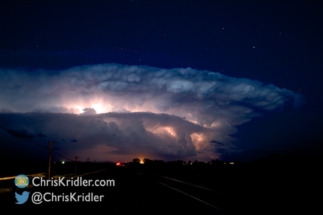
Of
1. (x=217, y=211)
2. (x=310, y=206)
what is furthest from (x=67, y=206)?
(x=310, y=206)

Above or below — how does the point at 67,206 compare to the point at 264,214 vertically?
above

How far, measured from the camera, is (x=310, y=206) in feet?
66.1

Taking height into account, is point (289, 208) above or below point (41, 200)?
below

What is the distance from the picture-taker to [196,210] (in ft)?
58.1

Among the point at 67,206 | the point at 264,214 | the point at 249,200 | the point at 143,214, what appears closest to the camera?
the point at 143,214

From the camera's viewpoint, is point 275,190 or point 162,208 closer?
point 162,208

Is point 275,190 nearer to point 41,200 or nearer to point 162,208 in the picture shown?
point 162,208

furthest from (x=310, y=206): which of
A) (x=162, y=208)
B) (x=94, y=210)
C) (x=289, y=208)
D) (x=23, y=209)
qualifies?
(x=23, y=209)

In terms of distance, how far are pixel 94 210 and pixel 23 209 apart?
5665 millimetres

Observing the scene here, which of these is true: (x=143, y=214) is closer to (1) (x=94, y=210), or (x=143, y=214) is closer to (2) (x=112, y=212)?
(2) (x=112, y=212)

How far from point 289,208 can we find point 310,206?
220 cm

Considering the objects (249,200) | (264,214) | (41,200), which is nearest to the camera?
(264,214)

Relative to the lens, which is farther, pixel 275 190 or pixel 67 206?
pixel 275 190

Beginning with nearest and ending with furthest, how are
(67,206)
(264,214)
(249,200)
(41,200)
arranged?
1. (264,214)
2. (67,206)
3. (41,200)
4. (249,200)
